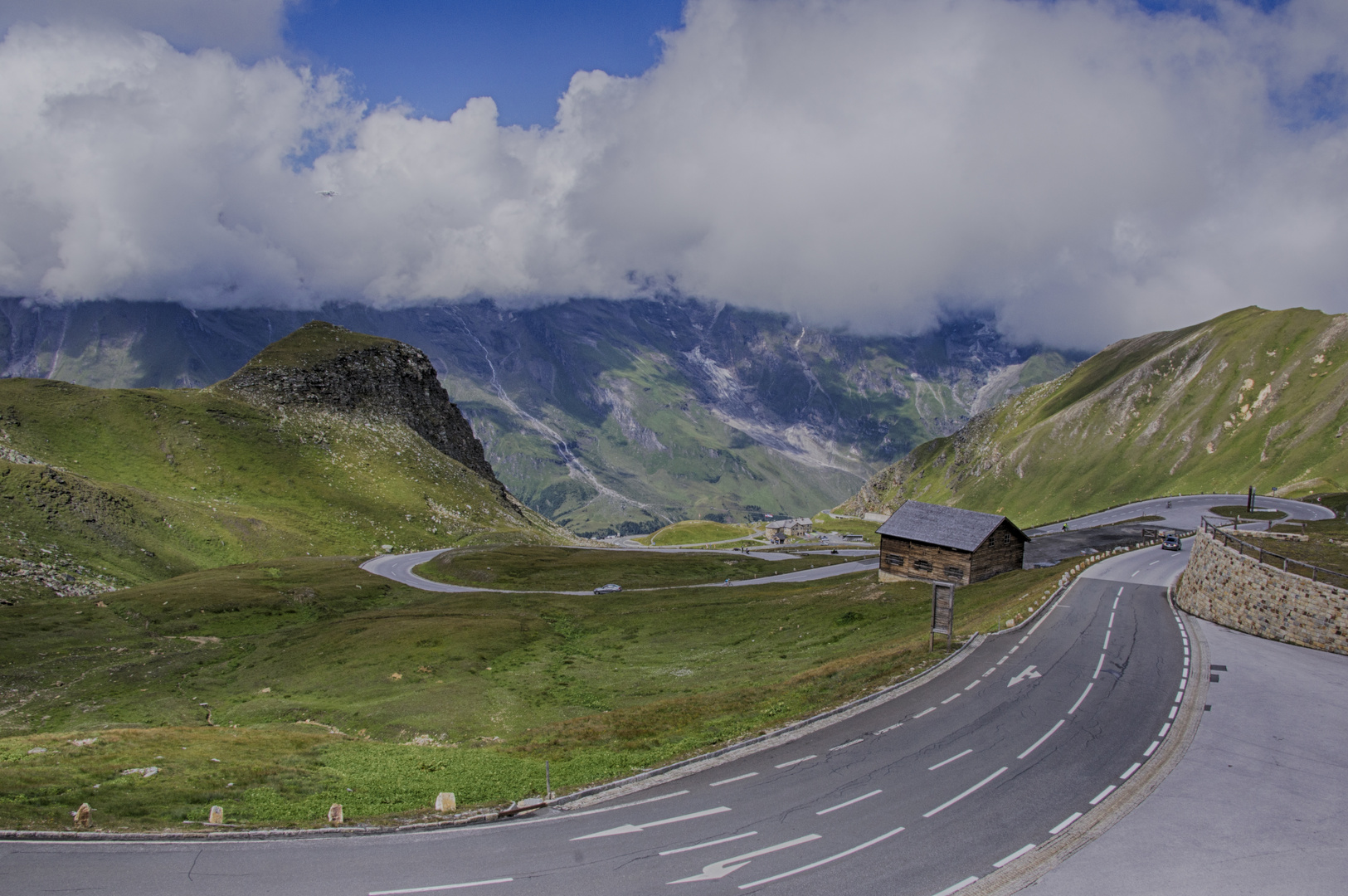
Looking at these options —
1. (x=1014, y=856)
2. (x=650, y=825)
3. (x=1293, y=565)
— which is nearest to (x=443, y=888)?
(x=650, y=825)

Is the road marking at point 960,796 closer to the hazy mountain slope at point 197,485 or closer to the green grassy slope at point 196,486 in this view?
the hazy mountain slope at point 197,485

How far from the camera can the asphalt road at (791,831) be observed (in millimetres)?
20219

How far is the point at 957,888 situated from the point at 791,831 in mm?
5232

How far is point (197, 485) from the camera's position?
522ft

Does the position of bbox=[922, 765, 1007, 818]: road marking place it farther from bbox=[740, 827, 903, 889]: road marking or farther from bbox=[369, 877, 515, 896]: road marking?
bbox=[369, 877, 515, 896]: road marking

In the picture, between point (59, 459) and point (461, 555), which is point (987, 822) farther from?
point (59, 459)

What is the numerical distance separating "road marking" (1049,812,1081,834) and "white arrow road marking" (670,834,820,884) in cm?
765

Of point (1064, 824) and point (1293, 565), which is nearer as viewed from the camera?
point (1064, 824)

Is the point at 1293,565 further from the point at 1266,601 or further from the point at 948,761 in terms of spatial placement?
the point at 948,761

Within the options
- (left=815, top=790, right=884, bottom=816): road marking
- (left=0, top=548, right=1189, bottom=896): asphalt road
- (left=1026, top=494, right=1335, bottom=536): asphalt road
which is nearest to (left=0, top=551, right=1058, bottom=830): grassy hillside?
(left=0, top=548, right=1189, bottom=896): asphalt road

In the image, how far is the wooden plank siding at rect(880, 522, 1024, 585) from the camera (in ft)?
266

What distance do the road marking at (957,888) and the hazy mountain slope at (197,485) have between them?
405ft

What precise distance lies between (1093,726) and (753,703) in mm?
15901

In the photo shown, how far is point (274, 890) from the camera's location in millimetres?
19703
